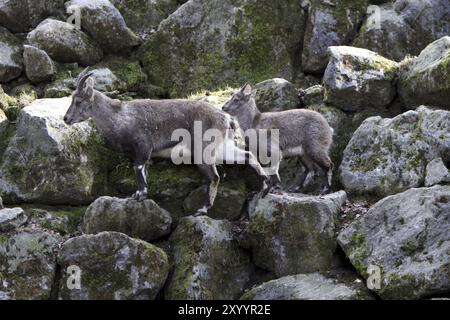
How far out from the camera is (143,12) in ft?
65.9

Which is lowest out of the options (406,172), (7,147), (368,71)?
(7,147)

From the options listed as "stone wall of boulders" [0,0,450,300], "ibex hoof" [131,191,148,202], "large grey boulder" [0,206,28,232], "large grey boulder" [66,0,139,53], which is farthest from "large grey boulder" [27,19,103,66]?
"ibex hoof" [131,191,148,202]

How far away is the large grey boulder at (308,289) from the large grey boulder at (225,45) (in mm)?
7414

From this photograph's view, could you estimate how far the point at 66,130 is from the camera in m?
14.1

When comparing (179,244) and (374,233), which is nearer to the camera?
(374,233)

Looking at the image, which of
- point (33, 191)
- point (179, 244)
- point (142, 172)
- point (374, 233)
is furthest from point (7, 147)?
point (374, 233)

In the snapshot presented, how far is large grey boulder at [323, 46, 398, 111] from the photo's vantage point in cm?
1509

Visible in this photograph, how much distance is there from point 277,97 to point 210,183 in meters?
3.02

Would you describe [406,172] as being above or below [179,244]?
above

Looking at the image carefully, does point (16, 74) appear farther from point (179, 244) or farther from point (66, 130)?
point (179, 244)

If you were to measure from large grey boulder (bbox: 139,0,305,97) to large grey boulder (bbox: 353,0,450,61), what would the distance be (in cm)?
178

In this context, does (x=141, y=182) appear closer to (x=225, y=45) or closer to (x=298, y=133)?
(x=298, y=133)
